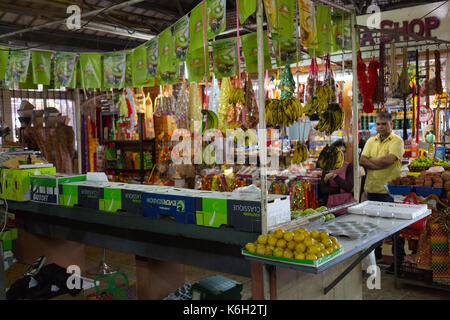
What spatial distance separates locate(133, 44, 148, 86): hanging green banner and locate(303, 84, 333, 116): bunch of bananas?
193 centimetres

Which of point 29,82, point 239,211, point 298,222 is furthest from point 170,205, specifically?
point 29,82

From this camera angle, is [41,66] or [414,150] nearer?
[41,66]

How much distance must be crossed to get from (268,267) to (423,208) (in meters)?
1.60

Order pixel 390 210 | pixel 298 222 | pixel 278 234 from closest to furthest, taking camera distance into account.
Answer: pixel 278 234 → pixel 298 222 → pixel 390 210

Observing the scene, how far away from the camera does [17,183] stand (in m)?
4.39

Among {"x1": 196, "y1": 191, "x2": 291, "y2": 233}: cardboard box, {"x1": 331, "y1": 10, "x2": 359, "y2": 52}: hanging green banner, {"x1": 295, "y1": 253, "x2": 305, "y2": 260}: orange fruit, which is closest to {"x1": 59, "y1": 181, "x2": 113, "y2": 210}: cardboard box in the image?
{"x1": 196, "y1": 191, "x2": 291, "y2": 233}: cardboard box

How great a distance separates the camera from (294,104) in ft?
9.80

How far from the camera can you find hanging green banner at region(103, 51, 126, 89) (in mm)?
4762

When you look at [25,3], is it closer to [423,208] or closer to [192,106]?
[192,106]

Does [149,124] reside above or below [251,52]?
below

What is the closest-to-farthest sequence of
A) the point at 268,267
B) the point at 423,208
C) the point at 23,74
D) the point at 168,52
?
the point at 268,267
the point at 423,208
the point at 168,52
the point at 23,74

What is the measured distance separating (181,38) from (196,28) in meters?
0.30

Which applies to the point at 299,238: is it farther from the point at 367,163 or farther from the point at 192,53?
the point at 367,163
